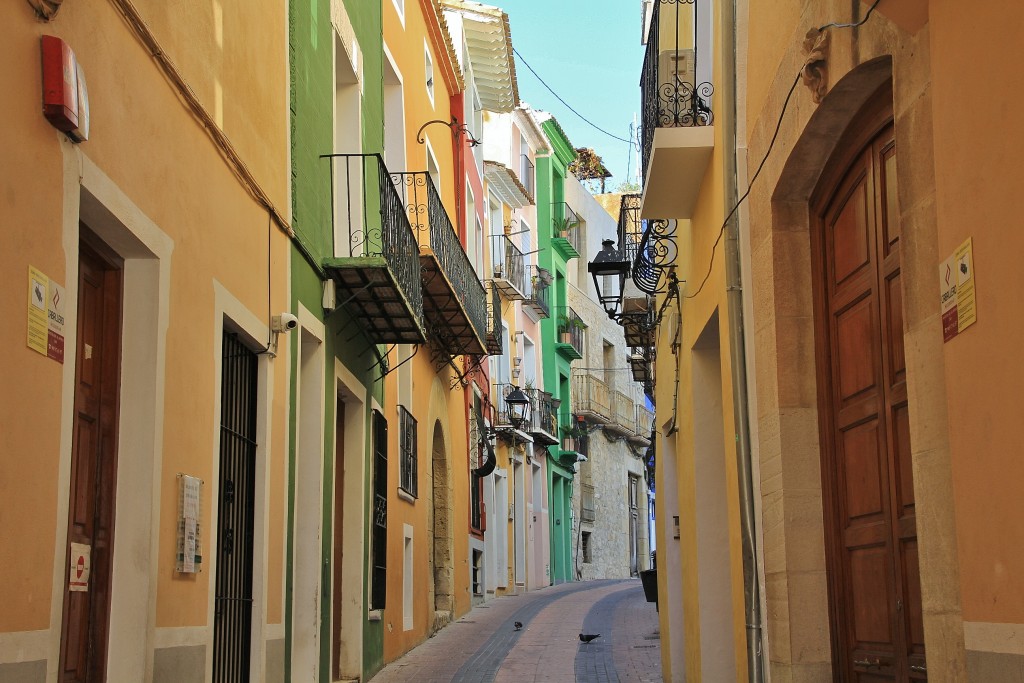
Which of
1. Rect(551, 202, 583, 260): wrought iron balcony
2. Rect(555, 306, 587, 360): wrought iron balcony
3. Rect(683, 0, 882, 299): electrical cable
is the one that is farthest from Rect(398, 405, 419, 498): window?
Rect(551, 202, 583, 260): wrought iron balcony

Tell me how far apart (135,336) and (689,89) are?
14.1ft

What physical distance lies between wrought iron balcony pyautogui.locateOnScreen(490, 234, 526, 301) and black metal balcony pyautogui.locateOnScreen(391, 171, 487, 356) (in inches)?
337

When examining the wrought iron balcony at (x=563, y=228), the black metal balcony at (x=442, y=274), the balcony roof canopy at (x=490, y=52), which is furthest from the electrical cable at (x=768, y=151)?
the wrought iron balcony at (x=563, y=228)

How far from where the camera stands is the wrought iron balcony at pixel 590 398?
38.2 metres

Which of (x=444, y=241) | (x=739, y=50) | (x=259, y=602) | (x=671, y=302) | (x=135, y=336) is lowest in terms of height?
(x=259, y=602)

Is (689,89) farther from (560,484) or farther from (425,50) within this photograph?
(560,484)

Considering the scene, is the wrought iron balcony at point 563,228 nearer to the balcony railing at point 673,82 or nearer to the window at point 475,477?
the window at point 475,477

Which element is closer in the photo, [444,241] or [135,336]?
[135,336]

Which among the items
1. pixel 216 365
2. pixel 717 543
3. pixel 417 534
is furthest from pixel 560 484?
pixel 216 365

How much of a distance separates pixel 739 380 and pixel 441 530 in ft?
39.9

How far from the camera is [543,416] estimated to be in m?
33.2

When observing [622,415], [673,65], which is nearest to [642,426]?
[622,415]

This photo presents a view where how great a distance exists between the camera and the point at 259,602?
8617 mm

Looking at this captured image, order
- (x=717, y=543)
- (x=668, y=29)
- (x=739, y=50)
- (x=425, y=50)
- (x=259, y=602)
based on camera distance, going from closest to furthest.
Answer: (x=739, y=50)
(x=259, y=602)
(x=717, y=543)
(x=668, y=29)
(x=425, y=50)
